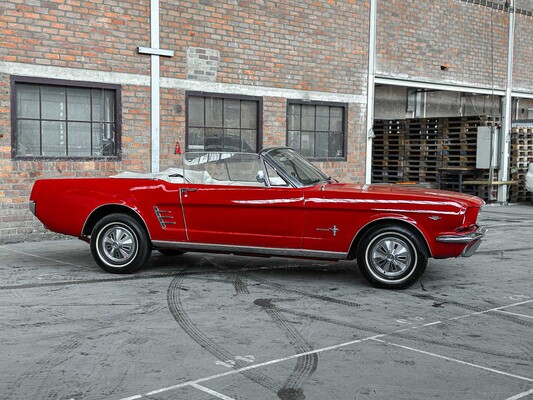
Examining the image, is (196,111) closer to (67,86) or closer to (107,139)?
(107,139)

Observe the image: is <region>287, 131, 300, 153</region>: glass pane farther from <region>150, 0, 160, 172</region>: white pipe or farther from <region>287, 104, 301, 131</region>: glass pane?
<region>150, 0, 160, 172</region>: white pipe

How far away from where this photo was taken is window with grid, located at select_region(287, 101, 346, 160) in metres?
13.9

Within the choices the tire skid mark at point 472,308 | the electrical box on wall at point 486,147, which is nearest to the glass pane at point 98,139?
the tire skid mark at point 472,308

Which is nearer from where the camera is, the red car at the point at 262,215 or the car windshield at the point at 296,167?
the red car at the point at 262,215

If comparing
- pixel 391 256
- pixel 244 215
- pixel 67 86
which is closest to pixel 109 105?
pixel 67 86

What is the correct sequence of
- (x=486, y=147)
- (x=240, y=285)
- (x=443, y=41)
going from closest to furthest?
(x=240, y=285) < (x=443, y=41) < (x=486, y=147)

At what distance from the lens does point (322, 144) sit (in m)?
14.5

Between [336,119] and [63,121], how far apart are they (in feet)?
20.4

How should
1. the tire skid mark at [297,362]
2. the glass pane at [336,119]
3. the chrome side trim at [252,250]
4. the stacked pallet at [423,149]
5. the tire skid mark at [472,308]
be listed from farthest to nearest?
the stacked pallet at [423,149] < the glass pane at [336,119] < the chrome side trim at [252,250] < the tire skid mark at [472,308] < the tire skid mark at [297,362]

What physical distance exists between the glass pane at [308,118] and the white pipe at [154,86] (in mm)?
3564

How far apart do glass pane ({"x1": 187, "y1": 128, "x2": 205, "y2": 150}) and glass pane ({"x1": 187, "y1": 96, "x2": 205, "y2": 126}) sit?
0.13 m

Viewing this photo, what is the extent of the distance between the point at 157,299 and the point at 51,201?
7.72 feet

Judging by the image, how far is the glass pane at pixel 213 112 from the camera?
12609 mm

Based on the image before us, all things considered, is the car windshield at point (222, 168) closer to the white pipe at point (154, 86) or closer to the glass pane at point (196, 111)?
the white pipe at point (154, 86)
